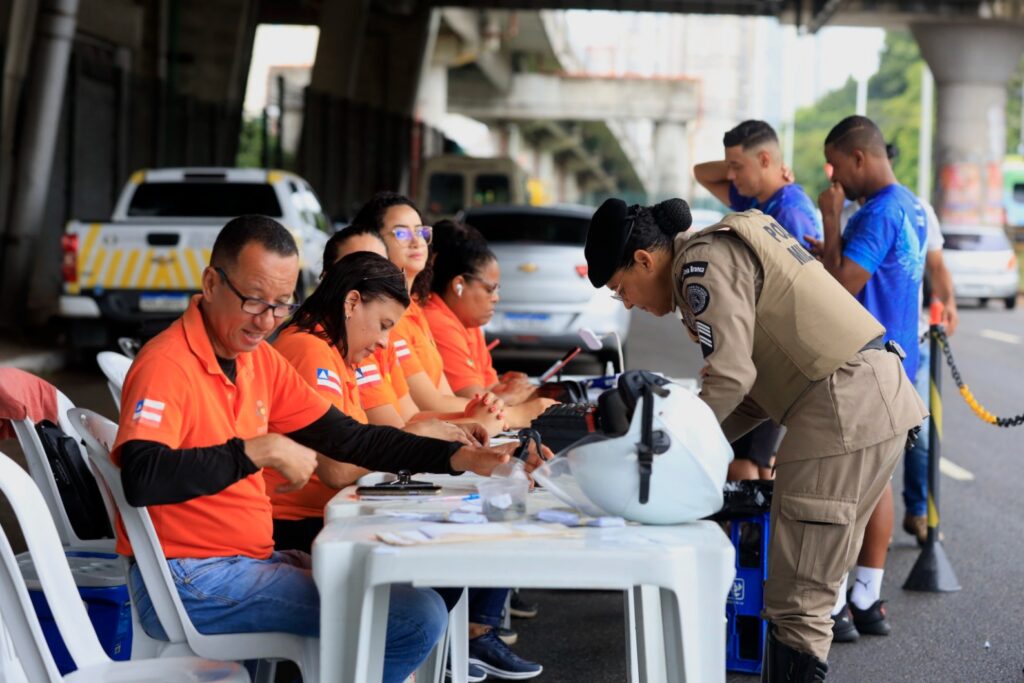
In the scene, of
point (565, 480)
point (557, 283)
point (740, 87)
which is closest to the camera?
point (565, 480)

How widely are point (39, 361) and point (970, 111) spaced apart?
2865 cm

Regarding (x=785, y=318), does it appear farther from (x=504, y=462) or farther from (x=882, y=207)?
(x=882, y=207)

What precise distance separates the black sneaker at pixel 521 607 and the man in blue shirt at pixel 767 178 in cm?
211

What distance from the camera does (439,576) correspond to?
3256 mm

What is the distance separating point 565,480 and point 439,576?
1.99 feet

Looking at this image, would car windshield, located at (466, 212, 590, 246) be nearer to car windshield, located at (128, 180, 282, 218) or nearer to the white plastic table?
car windshield, located at (128, 180, 282, 218)

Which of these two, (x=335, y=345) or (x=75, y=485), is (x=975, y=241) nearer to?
(x=335, y=345)

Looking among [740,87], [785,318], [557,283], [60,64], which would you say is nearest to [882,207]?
[785,318]

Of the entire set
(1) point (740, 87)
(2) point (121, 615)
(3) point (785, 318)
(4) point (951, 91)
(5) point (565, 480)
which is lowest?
(2) point (121, 615)

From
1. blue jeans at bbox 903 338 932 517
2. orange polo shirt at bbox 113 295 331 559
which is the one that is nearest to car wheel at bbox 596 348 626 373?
blue jeans at bbox 903 338 932 517

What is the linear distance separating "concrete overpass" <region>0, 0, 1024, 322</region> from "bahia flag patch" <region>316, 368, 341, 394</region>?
13330 mm

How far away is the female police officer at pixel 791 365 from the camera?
13.6 feet

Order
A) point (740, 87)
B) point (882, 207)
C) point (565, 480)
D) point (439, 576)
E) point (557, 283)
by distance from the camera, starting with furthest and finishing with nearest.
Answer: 1. point (740, 87)
2. point (557, 283)
3. point (882, 207)
4. point (565, 480)
5. point (439, 576)

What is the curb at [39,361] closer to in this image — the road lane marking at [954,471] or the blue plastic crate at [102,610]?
the road lane marking at [954,471]
